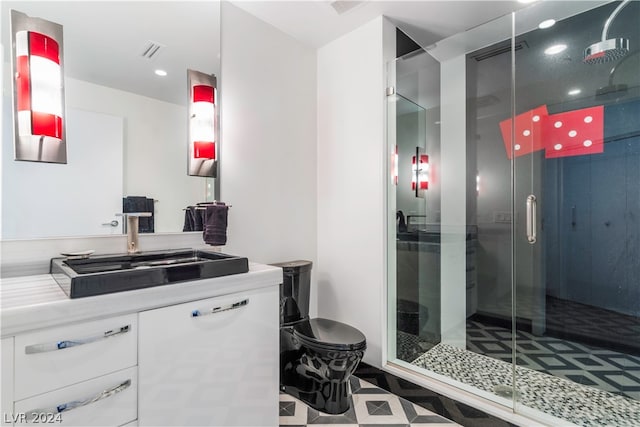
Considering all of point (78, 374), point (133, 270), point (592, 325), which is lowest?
point (592, 325)

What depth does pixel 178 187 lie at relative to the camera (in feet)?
5.68

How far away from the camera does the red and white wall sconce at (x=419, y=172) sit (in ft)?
7.86

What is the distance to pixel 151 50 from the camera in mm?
1666

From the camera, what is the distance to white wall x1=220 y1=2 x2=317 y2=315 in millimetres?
1939

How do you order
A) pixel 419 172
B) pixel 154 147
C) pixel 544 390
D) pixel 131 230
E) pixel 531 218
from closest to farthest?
pixel 131 230, pixel 154 147, pixel 544 390, pixel 531 218, pixel 419 172

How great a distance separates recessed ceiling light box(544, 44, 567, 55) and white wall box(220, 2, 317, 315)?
5.53 feet

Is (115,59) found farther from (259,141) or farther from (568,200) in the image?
(568,200)

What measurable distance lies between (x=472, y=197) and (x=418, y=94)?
0.97 metres

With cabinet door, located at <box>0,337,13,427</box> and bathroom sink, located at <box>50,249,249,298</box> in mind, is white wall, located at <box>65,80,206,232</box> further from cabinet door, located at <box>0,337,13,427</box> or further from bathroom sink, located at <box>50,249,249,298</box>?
cabinet door, located at <box>0,337,13,427</box>

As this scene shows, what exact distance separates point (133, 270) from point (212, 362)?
1.50ft

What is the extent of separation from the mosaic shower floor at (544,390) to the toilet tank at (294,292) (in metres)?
0.87

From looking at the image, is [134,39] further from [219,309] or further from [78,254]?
[219,309]

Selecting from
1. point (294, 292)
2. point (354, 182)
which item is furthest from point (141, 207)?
point (354, 182)

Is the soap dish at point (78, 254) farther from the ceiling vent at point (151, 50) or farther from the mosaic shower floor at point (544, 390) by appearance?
the mosaic shower floor at point (544, 390)
